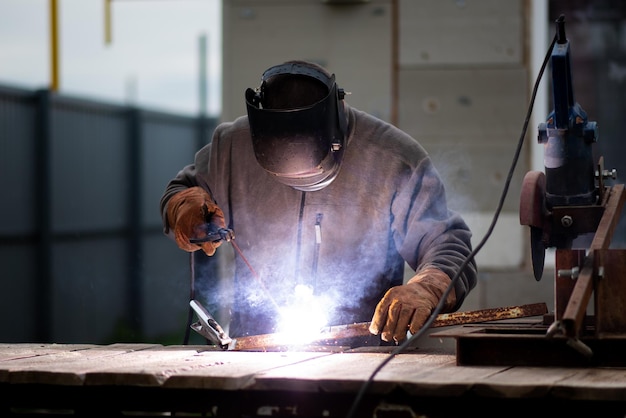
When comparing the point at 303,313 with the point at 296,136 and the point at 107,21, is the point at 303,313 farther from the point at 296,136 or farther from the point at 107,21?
the point at 107,21

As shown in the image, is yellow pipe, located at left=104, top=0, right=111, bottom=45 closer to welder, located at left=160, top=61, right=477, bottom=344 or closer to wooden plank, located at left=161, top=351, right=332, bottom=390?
welder, located at left=160, top=61, right=477, bottom=344

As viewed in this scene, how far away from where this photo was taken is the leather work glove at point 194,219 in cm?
325

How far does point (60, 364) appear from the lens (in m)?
2.69

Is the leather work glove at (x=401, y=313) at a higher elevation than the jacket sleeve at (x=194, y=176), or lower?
lower

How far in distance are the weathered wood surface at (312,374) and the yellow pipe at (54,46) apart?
4907 mm

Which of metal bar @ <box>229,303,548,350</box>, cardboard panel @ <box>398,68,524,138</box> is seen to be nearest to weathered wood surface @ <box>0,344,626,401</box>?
metal bar @ <box>229,303,548,350</box>

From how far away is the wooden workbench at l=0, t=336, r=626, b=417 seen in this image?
2.22m

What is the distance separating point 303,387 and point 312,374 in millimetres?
75

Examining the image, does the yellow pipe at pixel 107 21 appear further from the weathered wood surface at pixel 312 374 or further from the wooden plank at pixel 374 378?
the wooden plank at pixel 374 378

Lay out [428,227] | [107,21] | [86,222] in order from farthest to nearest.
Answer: [86,222]
[107,21]
[428,227]

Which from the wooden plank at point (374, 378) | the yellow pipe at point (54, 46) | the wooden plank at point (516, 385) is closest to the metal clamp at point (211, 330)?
the wooden plank at point (374, 378)

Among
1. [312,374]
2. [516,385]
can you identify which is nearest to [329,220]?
[312,374]

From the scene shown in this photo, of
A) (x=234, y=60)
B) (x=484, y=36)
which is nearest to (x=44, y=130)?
(x=234, y=60)

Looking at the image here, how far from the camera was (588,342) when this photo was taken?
8.39 feet
